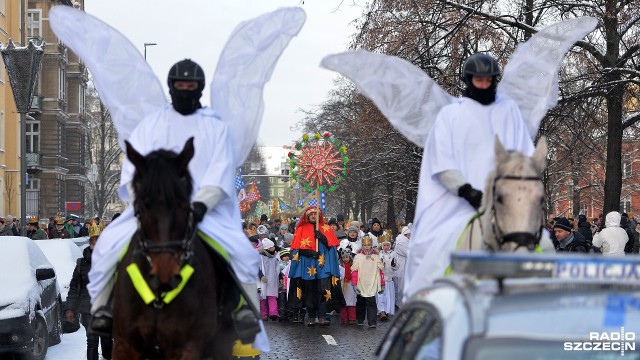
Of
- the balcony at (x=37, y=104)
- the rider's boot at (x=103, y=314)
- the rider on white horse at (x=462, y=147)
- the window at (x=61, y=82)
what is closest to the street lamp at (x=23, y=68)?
the rider on white horse at (x=462, y=147)

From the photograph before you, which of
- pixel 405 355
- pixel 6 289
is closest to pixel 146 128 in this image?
pixel 405 355

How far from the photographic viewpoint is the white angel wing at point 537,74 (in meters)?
8.95

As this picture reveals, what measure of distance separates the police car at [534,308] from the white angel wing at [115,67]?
473cm

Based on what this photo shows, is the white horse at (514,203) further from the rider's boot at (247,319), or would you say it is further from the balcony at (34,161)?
the balcony at (34,161)

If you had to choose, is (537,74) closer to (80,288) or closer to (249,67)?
(249,67)

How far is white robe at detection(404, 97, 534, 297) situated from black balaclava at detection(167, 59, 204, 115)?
1633mm

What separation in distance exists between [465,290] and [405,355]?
595mm

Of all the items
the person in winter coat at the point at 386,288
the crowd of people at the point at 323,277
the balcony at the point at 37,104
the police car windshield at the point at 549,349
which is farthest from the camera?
the balcony at the point at 37,104

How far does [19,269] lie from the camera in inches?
560

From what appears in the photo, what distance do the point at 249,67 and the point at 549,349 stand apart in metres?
4.98

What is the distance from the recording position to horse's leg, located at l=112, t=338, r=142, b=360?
22.3ft

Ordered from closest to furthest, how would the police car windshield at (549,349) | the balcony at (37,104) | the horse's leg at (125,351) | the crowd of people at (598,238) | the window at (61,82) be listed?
the police car windshield at (549,349) < the horse's leg at (125,351) < the crowd of people at (598,238) < the balcony at (37,104) < the window at (61,82)

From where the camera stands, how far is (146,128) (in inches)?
316

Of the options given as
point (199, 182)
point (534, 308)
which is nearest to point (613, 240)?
point (199, 182)
